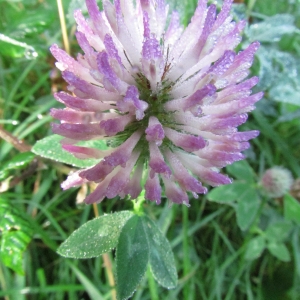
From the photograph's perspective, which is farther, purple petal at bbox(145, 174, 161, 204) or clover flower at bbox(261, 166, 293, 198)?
clover flower at bbox(261, 166, 293, 198)

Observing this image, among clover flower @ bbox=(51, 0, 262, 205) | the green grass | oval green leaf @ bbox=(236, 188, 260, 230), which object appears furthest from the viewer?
oval green leaf @ bbox=(236, 188, 260, 230)

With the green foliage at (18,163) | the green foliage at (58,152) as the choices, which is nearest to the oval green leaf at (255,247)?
the green foliage at (58,152)

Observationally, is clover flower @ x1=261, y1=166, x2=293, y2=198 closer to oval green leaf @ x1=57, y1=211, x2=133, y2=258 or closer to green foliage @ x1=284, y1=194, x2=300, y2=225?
green foliage @ x1=284, y1=194, x2=300, y2=225

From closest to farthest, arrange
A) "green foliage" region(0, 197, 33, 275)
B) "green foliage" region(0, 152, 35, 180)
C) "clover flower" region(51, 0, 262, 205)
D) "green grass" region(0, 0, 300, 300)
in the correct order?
"clover flower" region(51, 0, 262, 205), "green foliage" region(0, 197, 33, 275), "green foliage" region(0, 152, 35, 180), "green grass" region(0, 0, 300, 300)

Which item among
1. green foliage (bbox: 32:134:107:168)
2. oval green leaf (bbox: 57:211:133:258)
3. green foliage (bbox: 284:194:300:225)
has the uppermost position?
green foliage (bbox: 32:134:107:168)

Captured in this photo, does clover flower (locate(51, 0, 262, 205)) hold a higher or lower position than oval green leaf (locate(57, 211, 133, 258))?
higher

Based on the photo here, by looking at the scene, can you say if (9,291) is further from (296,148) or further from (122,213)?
(296,148)

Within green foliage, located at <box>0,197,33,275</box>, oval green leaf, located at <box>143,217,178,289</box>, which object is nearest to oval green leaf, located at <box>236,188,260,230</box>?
oval green leaf, located at <box>143,217,178,289</box>

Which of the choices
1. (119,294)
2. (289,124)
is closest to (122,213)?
(119,294)
